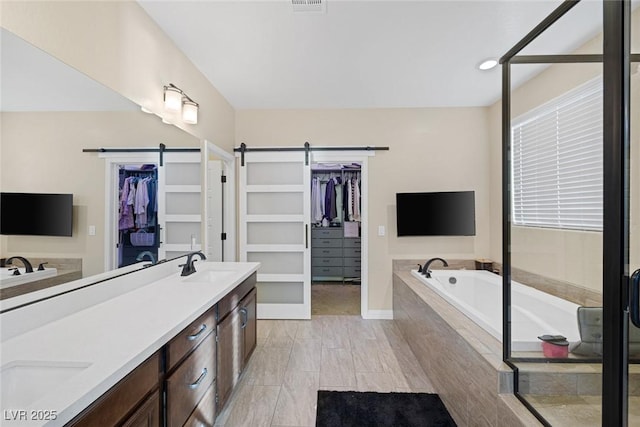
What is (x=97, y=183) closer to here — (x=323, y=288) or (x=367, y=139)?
(x=367, y=139)

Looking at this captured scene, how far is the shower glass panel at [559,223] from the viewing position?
4.29 ft

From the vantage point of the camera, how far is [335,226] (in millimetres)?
5680

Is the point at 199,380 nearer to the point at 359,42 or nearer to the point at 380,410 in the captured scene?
the point at 380,410

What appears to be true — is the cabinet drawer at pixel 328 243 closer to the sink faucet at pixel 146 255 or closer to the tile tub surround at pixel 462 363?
the tile tub surround at pixel 462 363

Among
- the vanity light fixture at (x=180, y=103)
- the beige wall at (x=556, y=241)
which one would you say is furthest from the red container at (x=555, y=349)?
the vanity light fixture at (x=180, y=103)

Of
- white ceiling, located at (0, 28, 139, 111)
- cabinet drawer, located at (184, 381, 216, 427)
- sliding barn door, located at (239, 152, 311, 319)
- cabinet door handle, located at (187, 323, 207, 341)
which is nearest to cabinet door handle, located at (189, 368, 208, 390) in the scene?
cabinet drawer, located at (184, 381, 216, 427)

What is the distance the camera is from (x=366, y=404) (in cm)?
204

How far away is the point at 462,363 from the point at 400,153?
8.44 ft

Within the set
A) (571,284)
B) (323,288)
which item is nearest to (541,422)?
(571,284)

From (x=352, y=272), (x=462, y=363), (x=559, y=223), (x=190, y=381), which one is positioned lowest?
(x=352, y=272)

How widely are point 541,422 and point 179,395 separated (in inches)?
63.3

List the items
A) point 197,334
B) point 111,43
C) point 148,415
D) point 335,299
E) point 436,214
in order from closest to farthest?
point 148,415 → point 197,334 → point 111,43 → point 436,214 → point 335,299

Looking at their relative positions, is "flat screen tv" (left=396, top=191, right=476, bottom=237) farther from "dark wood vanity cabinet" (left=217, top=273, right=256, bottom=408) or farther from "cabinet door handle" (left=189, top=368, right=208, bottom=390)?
"cabinet door handle" (left=189, top=368, right=208, bottom=390)

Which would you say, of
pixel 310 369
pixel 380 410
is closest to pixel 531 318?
pixel 380 410
